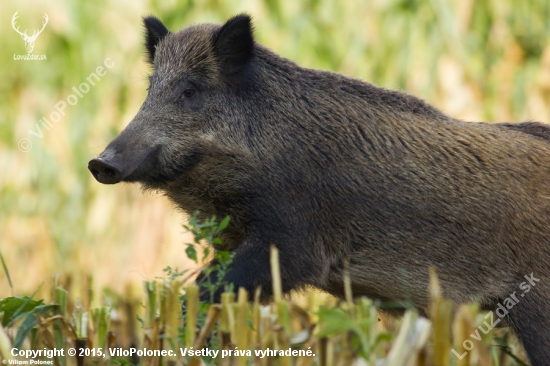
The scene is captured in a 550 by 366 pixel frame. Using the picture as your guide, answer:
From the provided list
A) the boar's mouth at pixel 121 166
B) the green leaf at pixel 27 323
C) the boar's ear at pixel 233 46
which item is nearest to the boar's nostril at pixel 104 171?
the boar's mouth at pixel 121 166

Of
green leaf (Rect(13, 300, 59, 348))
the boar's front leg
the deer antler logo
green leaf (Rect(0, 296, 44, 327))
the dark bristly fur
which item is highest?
the deer antler logo

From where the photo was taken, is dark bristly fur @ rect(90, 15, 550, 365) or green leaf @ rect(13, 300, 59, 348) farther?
dark bristly fur @ rect(90, 15, 550, 365)

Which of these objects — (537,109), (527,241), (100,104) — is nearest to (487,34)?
(537,109)

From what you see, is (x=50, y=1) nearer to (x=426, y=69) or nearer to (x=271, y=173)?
(x=426, y=69)

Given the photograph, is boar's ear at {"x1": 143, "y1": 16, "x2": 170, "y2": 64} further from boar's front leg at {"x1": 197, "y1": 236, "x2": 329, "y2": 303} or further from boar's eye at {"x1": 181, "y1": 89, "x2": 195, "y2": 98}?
boar's front leg at {"x1": 197, "y1": 236, "x2": 329, "y2": 303}

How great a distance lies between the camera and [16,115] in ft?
31.8

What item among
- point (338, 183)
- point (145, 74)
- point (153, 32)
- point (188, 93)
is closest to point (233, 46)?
point (188, 93)

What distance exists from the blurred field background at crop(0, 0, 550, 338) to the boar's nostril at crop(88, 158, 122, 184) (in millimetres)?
5520

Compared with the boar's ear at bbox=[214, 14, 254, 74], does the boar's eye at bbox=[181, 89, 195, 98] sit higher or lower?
lower

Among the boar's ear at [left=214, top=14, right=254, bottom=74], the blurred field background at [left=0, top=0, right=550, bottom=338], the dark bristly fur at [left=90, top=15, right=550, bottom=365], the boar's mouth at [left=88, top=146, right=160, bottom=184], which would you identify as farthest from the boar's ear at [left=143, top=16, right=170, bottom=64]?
the blurred field background at [left=0, top=0, right=550, bottom=338]

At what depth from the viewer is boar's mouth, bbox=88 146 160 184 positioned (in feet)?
12.4

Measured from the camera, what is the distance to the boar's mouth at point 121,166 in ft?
12.4

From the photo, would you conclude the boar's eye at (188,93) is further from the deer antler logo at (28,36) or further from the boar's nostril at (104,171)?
the deer antler logo at (28,36)

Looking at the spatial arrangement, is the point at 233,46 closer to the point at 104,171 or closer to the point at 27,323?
the point at 104,171
